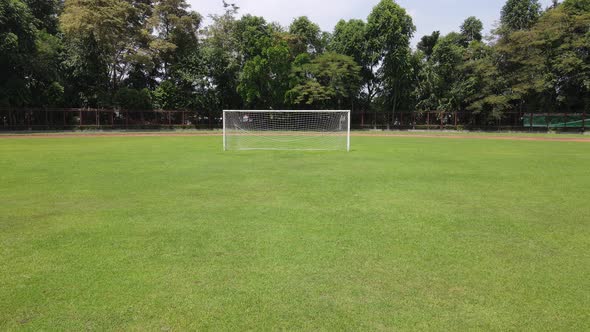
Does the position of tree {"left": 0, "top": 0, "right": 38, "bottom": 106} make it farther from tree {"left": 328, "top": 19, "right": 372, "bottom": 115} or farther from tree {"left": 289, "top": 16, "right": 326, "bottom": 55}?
tree {"left": 328, "top": 19, "right": 372, "bottom": 115}

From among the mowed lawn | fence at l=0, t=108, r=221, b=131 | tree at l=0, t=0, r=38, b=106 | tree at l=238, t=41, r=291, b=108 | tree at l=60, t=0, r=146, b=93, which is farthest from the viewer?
tree at l=238, t=41, r=291, b=108

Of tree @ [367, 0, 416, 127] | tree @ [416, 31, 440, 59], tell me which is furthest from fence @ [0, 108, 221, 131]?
tree @ [416, 31, 440, 59]

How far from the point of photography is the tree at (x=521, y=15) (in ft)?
137

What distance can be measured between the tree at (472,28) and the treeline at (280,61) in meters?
0.12

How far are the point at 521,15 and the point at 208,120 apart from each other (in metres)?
35.2

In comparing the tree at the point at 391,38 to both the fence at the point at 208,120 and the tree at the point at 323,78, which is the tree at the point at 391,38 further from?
the fence at the point at 208,120

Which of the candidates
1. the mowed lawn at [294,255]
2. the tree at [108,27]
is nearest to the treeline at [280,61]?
the tree at [108,27]

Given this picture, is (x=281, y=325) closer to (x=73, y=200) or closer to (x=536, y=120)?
(x=73, y=200)

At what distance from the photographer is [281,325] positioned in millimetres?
3473

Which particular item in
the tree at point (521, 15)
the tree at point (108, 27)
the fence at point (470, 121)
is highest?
the tree at point (521, 15)

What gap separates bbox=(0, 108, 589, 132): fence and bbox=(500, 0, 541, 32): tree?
30.5 ft

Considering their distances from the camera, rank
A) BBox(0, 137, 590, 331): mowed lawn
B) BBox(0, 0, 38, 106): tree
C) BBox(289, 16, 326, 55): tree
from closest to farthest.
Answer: BBox(0, 137, 590, 331): mowed lawn
BBox(0, 0, 38, 106): tree
BBox(289, 16, 326, 55): tree

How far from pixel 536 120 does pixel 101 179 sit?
42623 millimetres

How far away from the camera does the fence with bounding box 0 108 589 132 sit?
37.8m
